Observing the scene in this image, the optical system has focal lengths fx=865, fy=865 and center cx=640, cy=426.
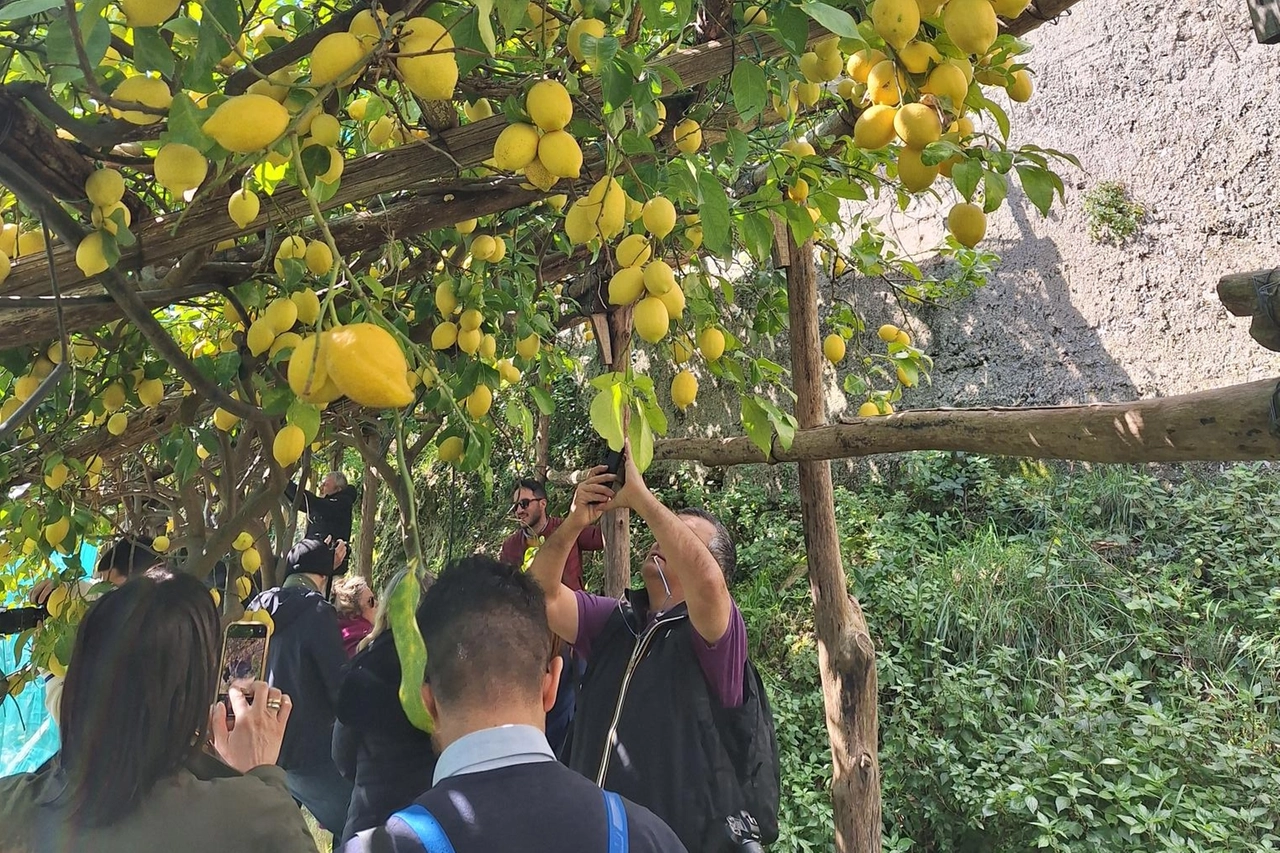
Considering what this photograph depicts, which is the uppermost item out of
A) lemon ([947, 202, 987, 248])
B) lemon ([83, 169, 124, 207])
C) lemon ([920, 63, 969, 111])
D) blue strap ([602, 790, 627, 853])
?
lemon ([83, 169, 124, 207])

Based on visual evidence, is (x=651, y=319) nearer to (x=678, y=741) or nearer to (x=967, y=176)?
(x=967, y=176)

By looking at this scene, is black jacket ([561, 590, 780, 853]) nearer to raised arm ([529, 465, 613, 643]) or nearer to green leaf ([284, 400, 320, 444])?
raised arm ([529, 465, 613, 643])

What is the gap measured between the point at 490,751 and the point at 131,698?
1.71 feet

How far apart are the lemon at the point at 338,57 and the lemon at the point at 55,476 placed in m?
1.50

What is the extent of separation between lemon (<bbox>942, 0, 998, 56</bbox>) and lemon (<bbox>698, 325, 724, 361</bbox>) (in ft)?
3.08

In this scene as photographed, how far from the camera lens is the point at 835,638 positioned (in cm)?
223

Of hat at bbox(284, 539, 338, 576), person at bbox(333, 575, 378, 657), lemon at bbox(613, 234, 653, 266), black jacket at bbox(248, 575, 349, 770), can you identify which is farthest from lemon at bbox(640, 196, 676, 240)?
person at bbox(333, 575, 378, 657)

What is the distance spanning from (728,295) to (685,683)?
89 centimetres

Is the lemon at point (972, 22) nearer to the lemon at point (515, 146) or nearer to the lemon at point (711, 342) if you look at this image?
the lemon at point (515, 146)

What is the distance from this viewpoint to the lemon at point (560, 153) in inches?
37.2

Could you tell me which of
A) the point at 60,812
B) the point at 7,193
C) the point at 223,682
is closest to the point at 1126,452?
the point at 60,812

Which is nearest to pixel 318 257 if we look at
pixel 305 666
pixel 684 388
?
pixel 684 388

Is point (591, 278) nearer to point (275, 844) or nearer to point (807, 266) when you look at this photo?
point (807, 266)

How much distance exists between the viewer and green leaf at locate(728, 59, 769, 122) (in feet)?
3.62
